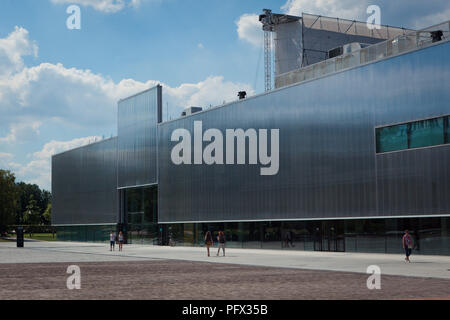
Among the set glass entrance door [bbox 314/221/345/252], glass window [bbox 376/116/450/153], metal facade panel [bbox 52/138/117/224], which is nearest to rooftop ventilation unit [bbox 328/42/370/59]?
glass window [bbox 376/116/450/153]

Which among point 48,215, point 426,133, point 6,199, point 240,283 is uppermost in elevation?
point 426,133

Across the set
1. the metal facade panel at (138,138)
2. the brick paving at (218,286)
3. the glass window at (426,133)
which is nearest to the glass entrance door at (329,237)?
the glass window at (426,133)

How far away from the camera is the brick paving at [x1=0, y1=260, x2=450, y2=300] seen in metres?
16.4

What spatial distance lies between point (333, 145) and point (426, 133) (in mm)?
8192

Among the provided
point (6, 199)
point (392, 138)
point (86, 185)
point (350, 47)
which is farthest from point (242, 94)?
point (6, 199)

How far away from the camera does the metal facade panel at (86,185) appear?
77000 millimetres

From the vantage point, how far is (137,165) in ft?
230

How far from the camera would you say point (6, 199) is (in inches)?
4291

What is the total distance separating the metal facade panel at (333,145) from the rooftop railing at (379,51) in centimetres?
166

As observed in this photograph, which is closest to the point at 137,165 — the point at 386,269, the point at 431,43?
the point at 431,43

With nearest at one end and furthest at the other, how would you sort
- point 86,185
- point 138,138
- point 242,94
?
1. point 242,94
2. point 138,138
3. point 86,185

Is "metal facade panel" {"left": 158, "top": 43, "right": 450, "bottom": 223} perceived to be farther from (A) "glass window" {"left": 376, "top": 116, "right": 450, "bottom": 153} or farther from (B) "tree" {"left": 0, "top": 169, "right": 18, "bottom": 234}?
(B) "tree" {"left": 0, "top": 169, "right": 18, "bottom": 234}

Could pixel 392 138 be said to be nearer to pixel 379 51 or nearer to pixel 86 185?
pixel 379 51

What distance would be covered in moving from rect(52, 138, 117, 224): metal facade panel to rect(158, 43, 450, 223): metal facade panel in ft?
73.0
